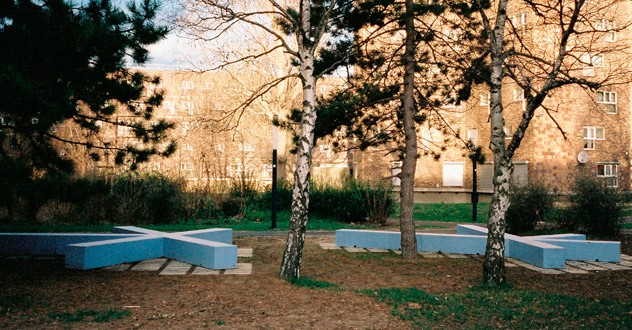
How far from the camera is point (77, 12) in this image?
790 cm

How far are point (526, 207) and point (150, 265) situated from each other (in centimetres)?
1032

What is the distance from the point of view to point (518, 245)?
10.6 metres

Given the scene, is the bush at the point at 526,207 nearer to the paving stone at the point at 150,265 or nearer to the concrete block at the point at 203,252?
the concrete block at the point at 203,252

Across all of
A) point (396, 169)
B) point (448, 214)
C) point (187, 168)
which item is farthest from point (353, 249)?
point (396, 169)

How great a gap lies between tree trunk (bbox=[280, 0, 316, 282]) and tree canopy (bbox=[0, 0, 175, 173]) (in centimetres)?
258

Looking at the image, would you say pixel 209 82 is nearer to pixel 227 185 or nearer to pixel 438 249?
pixel 227 185

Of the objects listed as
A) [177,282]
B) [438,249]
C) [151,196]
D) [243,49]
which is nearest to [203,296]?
[177,282]

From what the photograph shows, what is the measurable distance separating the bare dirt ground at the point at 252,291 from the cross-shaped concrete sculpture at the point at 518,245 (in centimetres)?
70

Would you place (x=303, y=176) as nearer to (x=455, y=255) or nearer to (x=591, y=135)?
(x=455, y=255)

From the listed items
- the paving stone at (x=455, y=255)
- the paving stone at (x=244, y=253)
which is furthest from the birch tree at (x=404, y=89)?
the paving stone at (x=244, y=253)

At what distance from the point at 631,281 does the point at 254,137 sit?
23902 millimetres

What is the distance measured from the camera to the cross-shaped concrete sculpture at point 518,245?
966 centimetres

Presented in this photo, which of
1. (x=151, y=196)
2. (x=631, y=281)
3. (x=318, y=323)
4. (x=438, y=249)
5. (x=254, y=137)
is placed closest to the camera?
(x=318, y=323)

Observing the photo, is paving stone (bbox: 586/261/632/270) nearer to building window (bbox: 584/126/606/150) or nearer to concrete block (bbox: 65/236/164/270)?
concrete block (bbox: 65/236/164/270)
